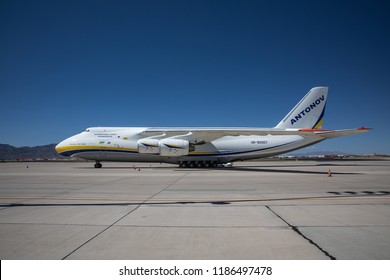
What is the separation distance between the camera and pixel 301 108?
1020 inches

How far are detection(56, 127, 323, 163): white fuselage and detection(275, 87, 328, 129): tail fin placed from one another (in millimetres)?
1455

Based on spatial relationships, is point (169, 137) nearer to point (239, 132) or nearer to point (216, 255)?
point (239, 132)

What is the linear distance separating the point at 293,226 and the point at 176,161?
21.3 meters

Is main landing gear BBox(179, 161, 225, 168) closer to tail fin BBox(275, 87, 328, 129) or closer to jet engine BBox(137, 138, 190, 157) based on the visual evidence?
jet engine BBox(137, 138, 190, 157)

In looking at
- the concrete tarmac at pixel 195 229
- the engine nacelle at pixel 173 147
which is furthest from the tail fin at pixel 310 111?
the concrete tarmac at pixel 195 229

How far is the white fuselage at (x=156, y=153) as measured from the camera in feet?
81.0

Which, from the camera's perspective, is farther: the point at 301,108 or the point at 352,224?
the point at 301,108

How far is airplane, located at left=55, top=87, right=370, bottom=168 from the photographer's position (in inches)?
958

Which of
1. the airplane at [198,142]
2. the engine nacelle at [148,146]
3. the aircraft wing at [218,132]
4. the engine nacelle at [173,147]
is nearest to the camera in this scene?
the aircraft wing at [218,132]

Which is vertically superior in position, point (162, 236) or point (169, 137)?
point (169, 137)

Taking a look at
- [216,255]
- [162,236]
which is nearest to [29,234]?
[162,236]

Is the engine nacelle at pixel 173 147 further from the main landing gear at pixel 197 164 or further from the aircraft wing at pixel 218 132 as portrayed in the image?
the main landing gear at pixel 197 164

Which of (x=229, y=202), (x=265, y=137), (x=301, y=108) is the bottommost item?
(x=229, y=202)
